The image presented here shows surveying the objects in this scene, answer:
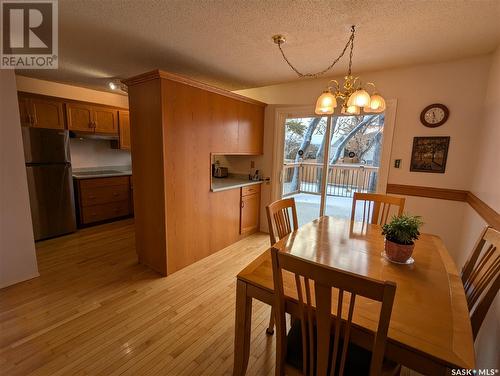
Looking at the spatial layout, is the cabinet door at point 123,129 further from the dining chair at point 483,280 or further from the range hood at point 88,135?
the dining chair at point 483,280

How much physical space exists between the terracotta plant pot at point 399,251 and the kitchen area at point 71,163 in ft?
13.7

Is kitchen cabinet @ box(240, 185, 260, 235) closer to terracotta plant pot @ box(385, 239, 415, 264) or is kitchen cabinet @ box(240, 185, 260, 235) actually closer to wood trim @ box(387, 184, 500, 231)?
wood trim @ box(387, 184, 500, 231)

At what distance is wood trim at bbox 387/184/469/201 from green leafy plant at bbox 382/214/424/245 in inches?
65.2

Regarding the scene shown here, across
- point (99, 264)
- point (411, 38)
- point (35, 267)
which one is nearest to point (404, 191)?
point (411, 38)

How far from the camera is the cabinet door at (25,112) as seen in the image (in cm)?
313

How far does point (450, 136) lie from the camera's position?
8.28 feet

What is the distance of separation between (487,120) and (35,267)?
4694 millimetres

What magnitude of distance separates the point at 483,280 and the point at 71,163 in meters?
4.93

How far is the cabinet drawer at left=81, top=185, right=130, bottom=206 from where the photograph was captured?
382 cm

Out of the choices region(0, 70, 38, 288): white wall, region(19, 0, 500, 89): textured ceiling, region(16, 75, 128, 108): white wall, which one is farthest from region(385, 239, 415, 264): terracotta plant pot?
region(16, 75, 128, 108): white wall

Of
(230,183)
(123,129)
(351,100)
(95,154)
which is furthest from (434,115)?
(95,154)

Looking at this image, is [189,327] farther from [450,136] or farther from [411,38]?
[450,136]

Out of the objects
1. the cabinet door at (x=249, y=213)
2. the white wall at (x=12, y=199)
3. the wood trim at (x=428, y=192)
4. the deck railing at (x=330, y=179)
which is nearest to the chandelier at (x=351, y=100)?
the wood trim at (x=428, y=192)

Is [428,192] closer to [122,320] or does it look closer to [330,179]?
[330,179]
